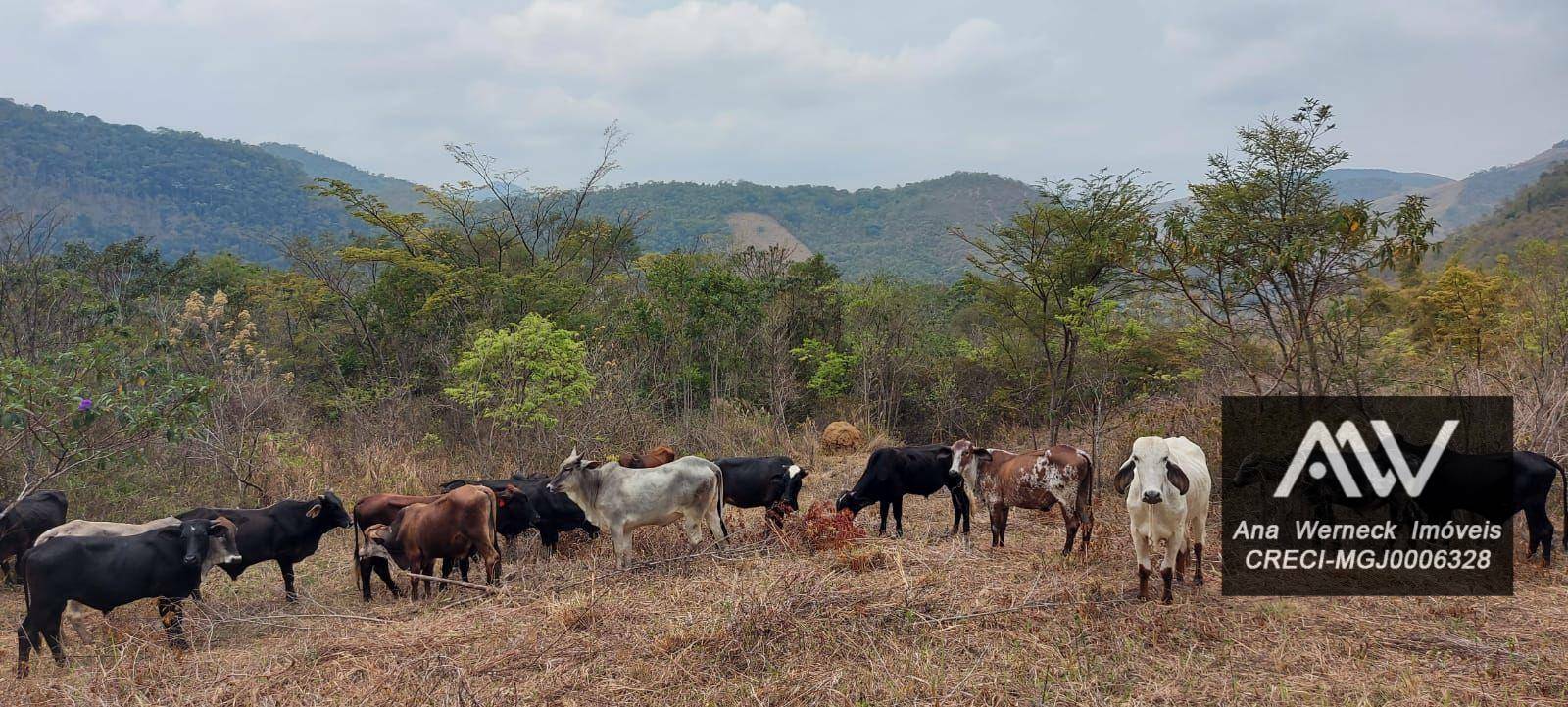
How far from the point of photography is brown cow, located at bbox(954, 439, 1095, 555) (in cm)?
831

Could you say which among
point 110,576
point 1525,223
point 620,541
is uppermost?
point 1525,223

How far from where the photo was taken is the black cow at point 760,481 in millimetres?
9766

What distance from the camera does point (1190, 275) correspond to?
11289 millimetres

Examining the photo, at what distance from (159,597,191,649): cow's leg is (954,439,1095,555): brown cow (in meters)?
7.09

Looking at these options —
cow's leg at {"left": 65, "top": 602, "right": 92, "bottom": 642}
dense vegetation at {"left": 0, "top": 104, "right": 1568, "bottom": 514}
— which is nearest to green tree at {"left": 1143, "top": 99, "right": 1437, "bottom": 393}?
dense vegetation at {"left": 0, "top": 104, "right": 1568, "bottom": 514}

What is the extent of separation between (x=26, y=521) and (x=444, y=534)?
394 centimetres

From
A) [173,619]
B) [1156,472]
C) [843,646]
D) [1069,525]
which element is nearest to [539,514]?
[173,619]

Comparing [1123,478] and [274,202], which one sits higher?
[274,202]

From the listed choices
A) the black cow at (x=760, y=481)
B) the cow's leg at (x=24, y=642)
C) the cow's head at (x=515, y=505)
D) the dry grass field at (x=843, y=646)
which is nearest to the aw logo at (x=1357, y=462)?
the dry grass field at (x=843, y=646)

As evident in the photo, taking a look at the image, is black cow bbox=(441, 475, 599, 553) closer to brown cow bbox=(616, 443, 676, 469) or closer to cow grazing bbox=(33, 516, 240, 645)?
brown cow bbox=(616, 443, 676, 469)

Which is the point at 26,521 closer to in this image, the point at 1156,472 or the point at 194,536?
the point at 194,536

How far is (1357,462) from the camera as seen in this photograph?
8523mm

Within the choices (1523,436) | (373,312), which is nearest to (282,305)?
(373,312)

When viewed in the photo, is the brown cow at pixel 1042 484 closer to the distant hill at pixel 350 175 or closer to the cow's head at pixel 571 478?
the cow's head at pixel 571 478
